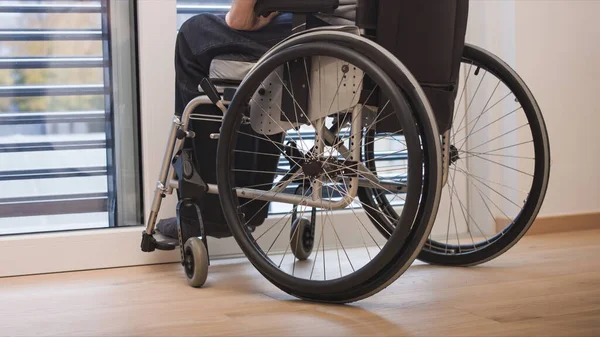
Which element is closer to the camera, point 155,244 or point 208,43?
point 208,43

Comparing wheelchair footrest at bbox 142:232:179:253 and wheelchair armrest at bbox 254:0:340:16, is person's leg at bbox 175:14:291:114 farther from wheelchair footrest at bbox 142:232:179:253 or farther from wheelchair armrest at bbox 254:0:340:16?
wheelchair footrest at bbox 142:232:179:253

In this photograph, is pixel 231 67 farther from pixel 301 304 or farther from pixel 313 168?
pixel 301 304

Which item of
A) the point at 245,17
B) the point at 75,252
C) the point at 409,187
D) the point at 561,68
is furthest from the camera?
the point at 561,68

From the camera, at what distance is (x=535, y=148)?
6.02 ft

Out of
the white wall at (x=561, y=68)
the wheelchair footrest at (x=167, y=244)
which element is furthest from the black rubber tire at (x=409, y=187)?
the white wall at (x=561, y=68)

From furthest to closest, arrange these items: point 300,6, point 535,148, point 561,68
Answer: point 561,68
point 535,148
point 300,6

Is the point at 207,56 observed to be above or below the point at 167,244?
above

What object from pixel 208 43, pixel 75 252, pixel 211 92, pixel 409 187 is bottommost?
pixel 75 252

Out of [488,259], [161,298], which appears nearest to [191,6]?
[161,298]

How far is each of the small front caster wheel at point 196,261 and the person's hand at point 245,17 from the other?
0.50 metres

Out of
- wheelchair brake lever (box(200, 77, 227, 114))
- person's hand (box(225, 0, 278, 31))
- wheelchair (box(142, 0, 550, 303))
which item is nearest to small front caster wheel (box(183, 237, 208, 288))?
wheelchair (box(142, 0, 550, 303))

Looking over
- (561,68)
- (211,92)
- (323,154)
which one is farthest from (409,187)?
(561,68)

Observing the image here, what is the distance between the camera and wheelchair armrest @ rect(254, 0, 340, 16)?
4.96 feet

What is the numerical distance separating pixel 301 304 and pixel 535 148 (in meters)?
0.71
